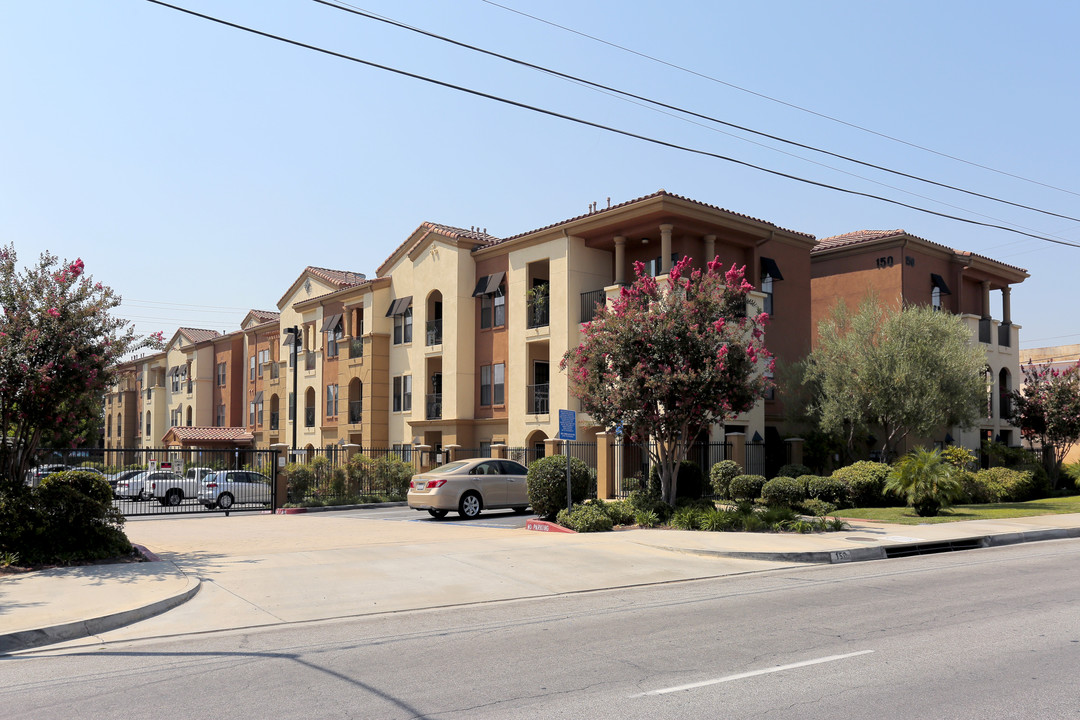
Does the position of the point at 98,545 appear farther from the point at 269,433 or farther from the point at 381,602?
the point at 269,433

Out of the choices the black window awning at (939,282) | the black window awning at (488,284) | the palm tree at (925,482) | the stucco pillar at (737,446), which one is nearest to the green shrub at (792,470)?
the stucco pillar at (737,446)

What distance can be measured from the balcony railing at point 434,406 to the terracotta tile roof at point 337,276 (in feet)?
32.3

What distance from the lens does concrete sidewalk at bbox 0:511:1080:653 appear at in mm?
9852

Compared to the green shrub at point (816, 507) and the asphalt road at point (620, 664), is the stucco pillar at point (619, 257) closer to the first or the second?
the green shrub at point (816, 507)

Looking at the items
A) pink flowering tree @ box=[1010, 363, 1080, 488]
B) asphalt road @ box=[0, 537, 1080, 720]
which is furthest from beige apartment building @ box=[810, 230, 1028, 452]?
asphalt road @ box=[0, 537, 1080, 720]

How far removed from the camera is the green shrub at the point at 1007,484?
26.4 m

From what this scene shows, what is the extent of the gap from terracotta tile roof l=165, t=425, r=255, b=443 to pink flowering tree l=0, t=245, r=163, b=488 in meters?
42.9

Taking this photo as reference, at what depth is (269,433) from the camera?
5259 centimetres

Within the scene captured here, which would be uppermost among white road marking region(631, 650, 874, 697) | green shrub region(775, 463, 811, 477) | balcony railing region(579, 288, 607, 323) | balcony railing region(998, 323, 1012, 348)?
balcony railing region(579, 288, 607, 323)

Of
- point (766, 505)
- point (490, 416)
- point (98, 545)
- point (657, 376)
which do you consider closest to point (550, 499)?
point (657, 376)

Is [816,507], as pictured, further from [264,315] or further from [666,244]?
[264,315]

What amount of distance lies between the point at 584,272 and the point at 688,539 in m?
15.8

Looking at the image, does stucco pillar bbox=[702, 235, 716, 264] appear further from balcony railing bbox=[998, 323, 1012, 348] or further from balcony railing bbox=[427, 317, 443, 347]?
balcony railing bbox=[998, 323, 1012, 348]

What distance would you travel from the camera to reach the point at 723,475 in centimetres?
2339
